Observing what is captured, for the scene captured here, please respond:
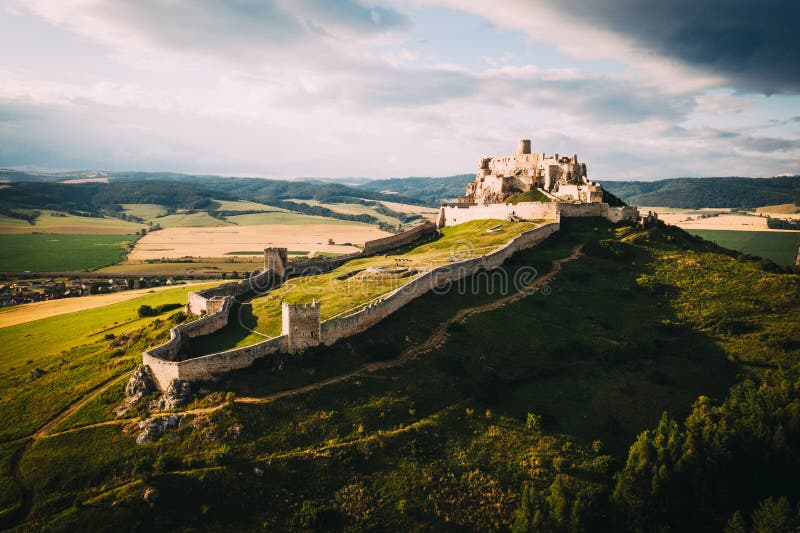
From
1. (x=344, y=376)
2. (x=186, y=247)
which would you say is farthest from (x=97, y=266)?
(x=344, y=376)

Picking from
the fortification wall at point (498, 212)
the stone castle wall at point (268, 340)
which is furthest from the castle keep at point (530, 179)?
the stone castle wall at point (268, 340)

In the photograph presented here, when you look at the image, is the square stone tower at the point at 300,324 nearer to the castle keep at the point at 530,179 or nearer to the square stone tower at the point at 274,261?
the square stone tower at the point at 274,261

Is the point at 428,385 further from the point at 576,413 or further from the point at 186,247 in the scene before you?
the point at 186,247

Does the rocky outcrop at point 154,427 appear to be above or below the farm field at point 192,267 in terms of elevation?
above

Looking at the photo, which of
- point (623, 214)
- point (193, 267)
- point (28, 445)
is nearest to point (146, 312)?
point (28, 445)

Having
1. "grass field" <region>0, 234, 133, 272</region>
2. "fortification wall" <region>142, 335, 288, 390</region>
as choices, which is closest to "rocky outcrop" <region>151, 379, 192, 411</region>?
"fortification wall" <region>142, 335, 288, 390</region>

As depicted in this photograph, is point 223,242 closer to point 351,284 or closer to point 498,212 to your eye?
point 498,212
